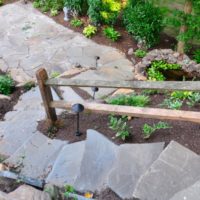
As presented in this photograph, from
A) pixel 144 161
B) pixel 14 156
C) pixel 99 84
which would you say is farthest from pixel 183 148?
pixel 14 156

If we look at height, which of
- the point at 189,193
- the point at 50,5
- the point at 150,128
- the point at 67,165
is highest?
the point at 189,193

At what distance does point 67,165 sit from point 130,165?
70 centimetres

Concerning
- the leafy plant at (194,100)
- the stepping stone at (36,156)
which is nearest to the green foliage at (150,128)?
the leafy plant at (194,100)

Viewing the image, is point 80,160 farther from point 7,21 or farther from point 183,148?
point 7,21

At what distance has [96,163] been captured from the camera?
3285mm

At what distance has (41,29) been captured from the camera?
7.85m

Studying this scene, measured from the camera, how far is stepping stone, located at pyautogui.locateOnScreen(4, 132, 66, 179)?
12.0 ft

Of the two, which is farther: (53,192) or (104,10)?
(104,10)

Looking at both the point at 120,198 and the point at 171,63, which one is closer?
the point at 120,198

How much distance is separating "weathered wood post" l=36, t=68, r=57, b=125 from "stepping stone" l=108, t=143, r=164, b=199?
105cm

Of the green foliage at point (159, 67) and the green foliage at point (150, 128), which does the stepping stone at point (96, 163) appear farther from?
the green foliage at point (159, 67)

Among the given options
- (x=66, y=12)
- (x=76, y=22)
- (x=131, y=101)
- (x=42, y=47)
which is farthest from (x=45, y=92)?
(x=66, y=12)

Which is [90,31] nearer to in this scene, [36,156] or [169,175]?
[36,156]

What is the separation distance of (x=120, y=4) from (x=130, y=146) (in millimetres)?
4569
